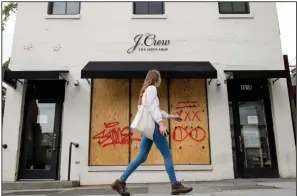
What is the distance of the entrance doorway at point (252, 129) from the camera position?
8375 millimetres

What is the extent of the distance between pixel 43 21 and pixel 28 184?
14.9 ft

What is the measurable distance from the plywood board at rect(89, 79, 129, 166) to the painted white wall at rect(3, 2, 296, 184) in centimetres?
23

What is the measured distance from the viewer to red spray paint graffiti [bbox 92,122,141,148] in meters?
8.34

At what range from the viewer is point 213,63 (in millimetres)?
8820

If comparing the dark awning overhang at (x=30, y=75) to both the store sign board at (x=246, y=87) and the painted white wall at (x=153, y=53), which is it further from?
the store sign board at (x=246, y=87)

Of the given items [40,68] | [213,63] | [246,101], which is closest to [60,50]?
[40,68]

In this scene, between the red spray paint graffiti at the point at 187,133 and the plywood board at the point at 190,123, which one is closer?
the plywood board at the point at 190,123

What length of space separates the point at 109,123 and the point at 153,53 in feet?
7.45

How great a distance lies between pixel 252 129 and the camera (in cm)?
868

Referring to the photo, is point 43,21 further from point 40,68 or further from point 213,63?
point 213,63

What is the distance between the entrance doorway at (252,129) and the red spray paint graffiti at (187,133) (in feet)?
2.90

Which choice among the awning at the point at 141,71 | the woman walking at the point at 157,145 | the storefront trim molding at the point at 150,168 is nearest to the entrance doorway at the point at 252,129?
the storefront trim molding at the point at 150,168

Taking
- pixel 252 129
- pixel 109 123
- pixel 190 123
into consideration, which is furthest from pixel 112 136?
pixel 252 129

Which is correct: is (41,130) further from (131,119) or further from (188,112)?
(188,112)
